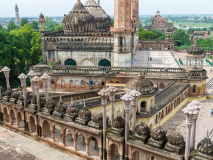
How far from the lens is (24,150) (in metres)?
16.7

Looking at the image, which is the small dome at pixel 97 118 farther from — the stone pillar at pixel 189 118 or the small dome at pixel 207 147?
the small dome at pixel 207 147

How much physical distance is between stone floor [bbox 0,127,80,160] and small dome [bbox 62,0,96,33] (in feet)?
92.4

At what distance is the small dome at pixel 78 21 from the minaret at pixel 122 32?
302 inches

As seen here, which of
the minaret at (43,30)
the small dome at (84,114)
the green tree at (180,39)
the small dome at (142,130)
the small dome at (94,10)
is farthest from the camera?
the green tree at (180,39)

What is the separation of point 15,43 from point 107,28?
18.8 meters

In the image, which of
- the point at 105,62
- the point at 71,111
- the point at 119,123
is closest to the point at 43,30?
the point at 105,62

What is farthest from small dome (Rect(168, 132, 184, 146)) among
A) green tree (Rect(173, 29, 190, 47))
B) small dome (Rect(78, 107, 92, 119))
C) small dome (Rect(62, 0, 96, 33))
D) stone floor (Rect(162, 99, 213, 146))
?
green tree (Rect(173, 29, 190, 47))

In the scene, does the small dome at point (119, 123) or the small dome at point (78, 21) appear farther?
the small dome at point (78, 21)

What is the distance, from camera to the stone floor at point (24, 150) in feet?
52.0

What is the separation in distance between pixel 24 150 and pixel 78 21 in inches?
1193

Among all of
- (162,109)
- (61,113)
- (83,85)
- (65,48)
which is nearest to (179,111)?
(162,109)

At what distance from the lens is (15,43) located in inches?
1741

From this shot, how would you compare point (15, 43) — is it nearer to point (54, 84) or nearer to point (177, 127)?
point (54, 84)

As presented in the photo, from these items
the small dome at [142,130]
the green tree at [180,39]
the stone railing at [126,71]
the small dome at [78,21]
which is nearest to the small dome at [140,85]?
the small dome at [142,130]
